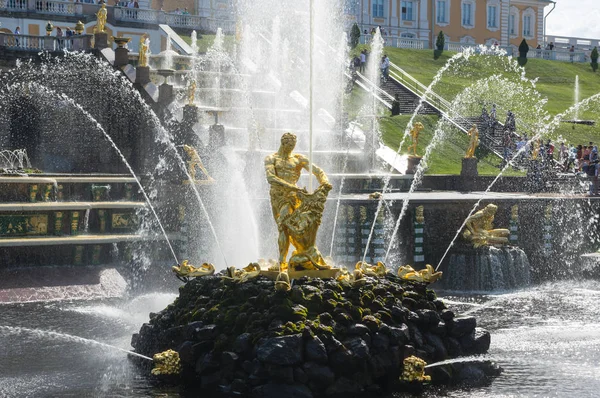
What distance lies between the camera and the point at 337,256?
23781mm

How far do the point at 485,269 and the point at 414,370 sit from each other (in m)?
10.4

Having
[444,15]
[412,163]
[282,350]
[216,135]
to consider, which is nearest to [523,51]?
[444,15]

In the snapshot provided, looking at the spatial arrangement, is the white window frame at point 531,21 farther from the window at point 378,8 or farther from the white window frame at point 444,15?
the window at point 378,8

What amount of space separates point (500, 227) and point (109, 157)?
1205 centimetres

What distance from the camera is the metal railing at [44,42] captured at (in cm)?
3472

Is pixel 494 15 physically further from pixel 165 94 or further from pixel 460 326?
pixel 460 326

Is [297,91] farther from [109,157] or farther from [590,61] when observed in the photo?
[590,61]

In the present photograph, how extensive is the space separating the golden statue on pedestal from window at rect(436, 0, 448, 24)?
203 feet

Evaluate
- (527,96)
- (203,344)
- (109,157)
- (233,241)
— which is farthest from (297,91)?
(203,344)

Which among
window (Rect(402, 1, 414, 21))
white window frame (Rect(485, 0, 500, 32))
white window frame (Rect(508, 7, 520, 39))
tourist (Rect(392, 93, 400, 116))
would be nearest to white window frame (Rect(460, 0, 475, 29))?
white window frame (Rect(485, 0, 500, 32))

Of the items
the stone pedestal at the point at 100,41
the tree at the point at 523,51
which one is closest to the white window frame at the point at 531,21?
the tree at the point at 523,51

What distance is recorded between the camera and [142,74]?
31.4 meters

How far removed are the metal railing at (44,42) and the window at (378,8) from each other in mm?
39411

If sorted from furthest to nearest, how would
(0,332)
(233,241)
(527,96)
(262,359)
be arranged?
(527,96) < (233,241) < (0,332) < (262,359)
